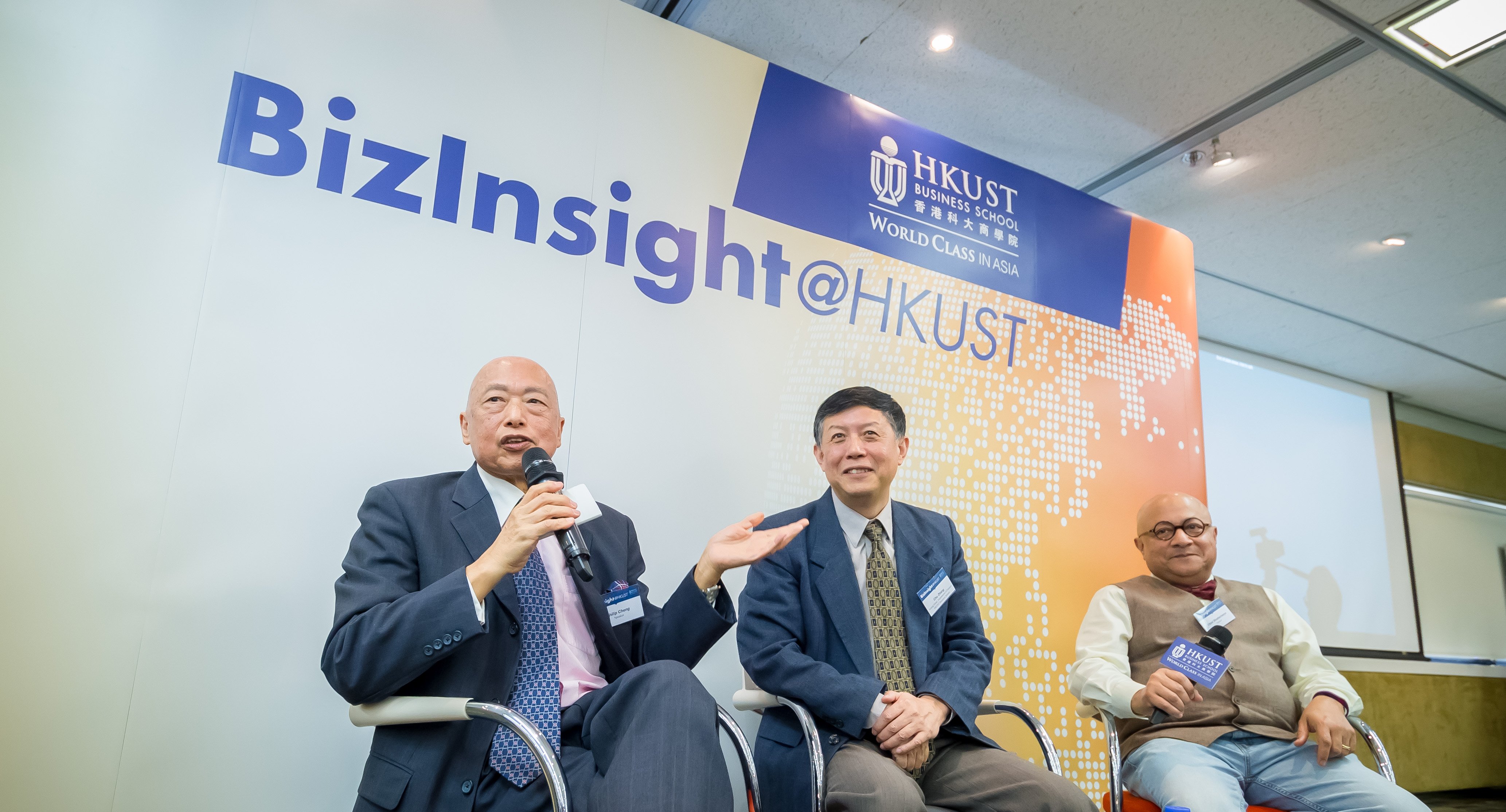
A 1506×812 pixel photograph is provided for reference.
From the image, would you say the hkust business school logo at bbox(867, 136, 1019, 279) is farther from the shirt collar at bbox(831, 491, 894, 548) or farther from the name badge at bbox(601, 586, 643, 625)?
the name badge at bbox(601, 586, 643, 625)

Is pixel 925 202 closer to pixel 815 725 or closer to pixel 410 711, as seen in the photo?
pixel 815 725

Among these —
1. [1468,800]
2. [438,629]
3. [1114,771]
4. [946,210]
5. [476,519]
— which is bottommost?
[1468,800]

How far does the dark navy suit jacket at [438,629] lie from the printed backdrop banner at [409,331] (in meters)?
0.59

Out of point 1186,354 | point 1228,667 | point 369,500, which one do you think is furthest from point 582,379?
point 1186,354

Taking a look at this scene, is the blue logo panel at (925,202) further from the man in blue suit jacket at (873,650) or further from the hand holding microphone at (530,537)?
the hand holding microphone at (530,537)

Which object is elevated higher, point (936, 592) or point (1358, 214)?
point (1358, 214)

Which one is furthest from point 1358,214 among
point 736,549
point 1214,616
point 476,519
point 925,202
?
point 476,519

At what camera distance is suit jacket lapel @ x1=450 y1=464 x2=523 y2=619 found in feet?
6.28

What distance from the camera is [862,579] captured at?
2.45m

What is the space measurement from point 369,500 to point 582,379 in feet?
3.21

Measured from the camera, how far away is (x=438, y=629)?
1617mm

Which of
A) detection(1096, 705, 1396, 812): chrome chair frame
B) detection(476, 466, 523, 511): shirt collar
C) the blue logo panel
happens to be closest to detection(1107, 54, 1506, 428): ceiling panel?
the blue logo panel

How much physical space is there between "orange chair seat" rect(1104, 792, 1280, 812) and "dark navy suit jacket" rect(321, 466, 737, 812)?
1.34m

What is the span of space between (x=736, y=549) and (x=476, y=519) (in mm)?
614
